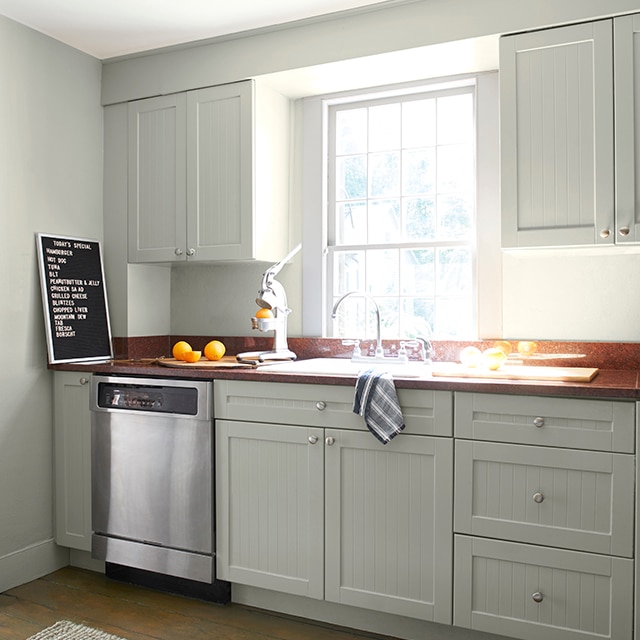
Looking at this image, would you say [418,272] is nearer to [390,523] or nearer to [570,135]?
[570,135]

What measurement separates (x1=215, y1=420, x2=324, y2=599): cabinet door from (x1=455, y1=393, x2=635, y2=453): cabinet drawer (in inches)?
23.6

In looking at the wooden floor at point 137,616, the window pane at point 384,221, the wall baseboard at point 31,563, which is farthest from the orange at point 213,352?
the wall baseboard at point 31,563

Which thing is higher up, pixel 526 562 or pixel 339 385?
pixel 339 385

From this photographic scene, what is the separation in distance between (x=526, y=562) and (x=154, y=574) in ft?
5.32

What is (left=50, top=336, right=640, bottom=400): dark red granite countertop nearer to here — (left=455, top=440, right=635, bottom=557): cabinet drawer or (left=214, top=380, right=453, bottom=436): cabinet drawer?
(left=214, top=380, right=453, bottom=436): cabinet drawer

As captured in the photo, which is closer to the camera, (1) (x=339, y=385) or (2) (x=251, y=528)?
(1) (x=339, y=385)

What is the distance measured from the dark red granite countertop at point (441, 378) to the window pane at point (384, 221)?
0.58 metres

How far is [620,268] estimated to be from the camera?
2.80 m

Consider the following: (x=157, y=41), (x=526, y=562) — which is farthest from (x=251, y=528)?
(x=157, y=41)

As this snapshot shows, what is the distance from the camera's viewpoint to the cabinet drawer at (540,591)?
2150 millimetres

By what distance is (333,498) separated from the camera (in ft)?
8.37

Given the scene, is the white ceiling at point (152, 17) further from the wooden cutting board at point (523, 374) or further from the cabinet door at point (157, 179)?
the wooden cutting board at point (523, 374)

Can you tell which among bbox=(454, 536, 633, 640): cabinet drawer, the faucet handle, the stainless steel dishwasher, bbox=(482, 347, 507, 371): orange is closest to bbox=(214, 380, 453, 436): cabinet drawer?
the stainless steel dishwasher

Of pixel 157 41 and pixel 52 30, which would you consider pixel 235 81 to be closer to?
pixel 157 41
